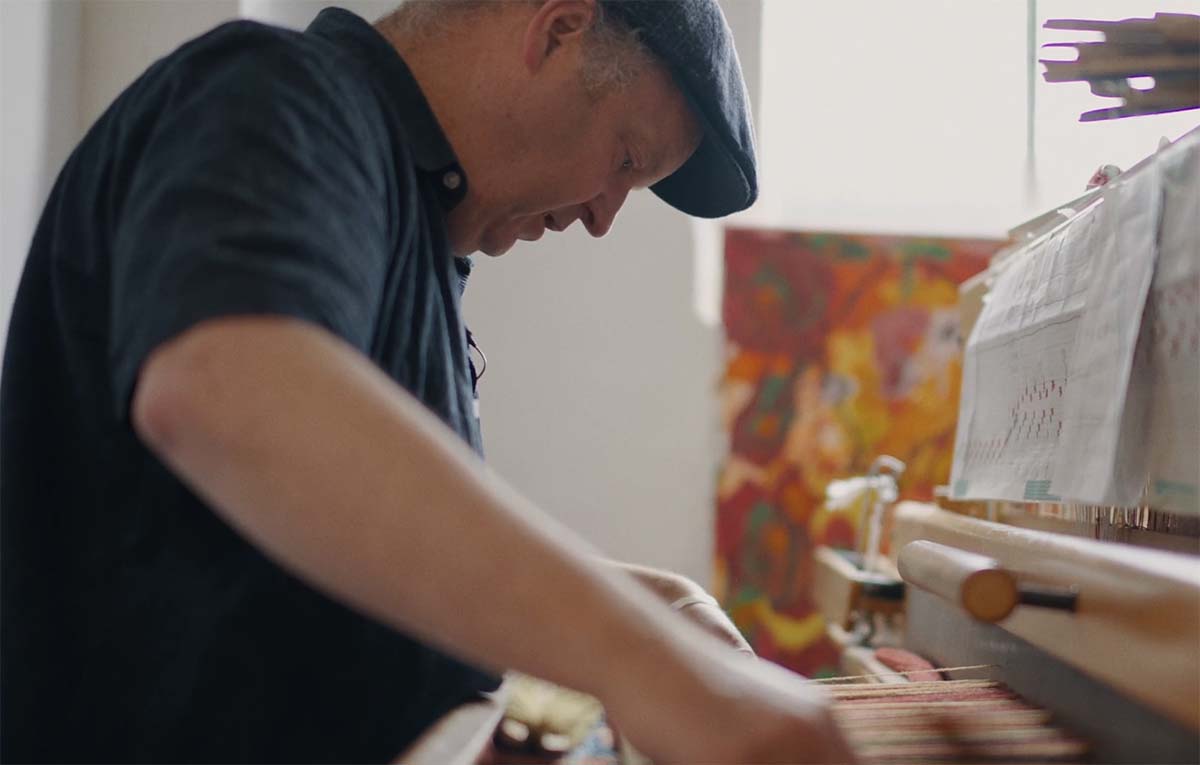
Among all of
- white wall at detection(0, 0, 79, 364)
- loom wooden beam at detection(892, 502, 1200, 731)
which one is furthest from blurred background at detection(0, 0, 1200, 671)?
loom wooden beam at detection(892, 502, 1200, 731)

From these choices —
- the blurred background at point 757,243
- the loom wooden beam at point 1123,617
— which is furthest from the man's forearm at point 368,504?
the blurred background at point 757,243

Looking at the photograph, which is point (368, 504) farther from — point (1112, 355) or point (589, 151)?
point (1112, 355)

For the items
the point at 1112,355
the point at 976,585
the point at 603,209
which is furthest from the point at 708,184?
the point at 976,585

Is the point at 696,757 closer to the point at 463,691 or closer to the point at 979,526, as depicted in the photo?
the point at 463,691

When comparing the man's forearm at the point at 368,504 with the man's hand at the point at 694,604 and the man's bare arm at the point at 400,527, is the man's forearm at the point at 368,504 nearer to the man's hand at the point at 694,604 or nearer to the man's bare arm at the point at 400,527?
the man's bare arm at the point at 400,527

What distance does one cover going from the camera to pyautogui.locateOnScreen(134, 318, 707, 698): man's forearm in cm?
41

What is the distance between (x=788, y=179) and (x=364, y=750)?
2920 millimetres

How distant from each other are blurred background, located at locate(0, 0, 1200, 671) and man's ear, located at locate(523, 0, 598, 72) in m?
2.35

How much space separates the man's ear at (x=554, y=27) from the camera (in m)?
0.77

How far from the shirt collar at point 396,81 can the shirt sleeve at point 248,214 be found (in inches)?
7.7

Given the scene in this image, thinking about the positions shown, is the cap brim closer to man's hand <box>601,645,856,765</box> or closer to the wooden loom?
the wooden loom

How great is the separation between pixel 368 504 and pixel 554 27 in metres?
0.50

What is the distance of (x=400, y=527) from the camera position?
1.34 feet

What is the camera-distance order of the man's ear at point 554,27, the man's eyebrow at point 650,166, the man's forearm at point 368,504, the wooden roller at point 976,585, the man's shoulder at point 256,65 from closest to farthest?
the man's forearm at point 368,504 → the man's shoulder at point 256,65 → the wooden roller at point 976,585 → the man's ear at point 554,27 → the man's eyebrow at point 650,166
